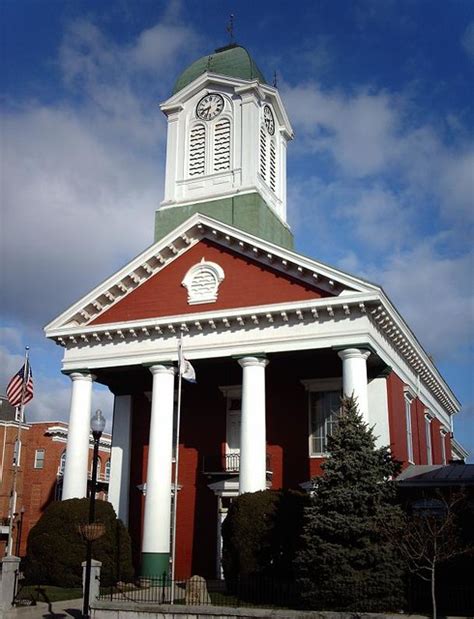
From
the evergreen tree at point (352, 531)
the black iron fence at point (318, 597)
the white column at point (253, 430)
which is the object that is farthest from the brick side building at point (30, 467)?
the evergreen tree at point (352, 531)

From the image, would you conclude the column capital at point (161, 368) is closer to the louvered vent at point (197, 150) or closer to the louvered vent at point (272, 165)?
the louvered vent at point (197, 150)

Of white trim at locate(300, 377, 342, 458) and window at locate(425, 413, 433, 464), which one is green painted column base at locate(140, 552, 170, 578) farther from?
window at locate(425, 413, 433, 464)

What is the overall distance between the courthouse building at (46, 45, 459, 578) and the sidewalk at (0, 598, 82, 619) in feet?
16.7

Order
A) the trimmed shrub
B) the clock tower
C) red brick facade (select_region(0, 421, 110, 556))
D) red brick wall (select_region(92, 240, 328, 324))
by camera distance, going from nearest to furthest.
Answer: the trimmed shrub < red brick wall (select_region(92, 240, 328, 324)) < the clock tower < red brick facade (select_region(0, 421, 110, 556))

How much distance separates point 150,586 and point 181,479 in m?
7.17

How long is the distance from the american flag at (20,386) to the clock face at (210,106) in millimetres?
13547

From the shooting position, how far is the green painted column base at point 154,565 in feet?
85.3

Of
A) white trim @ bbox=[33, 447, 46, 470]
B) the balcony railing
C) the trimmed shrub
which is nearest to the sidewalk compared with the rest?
the trimmed shrub

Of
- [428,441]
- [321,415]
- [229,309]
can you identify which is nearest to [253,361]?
[229,309]

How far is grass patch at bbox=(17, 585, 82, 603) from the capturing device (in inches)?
875

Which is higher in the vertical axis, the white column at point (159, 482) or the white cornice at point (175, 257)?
the white cornice at point (175, 257)

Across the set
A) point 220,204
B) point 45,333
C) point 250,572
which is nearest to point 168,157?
point 220,204

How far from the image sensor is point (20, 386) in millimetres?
32312

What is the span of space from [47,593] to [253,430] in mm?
8218
